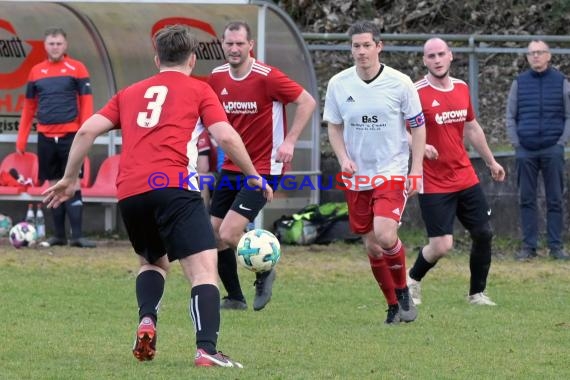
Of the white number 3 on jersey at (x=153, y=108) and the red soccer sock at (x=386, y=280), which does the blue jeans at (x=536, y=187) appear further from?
the white number 3 on jersey at (x=153, y=108)

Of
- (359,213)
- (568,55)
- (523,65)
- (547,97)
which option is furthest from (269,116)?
(523,65)

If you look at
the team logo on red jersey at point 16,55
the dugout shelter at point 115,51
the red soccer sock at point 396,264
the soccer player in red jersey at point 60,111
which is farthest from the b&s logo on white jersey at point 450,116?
the team logo on red jersey at point 16,55

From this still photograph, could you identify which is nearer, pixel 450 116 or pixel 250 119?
pixel 250 119

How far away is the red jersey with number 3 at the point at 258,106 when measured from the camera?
32.6 feet

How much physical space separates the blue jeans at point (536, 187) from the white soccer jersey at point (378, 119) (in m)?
4.87

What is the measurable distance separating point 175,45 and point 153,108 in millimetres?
373

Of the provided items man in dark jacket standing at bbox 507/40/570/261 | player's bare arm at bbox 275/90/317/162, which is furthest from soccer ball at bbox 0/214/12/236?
player's bare arm at bbox 275/90/317/162

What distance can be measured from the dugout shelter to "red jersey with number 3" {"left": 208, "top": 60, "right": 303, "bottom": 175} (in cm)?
484

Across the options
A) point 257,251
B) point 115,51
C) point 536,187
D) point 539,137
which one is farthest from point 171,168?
point 115,51

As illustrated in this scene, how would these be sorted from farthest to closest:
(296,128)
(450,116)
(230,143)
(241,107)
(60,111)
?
(60,111), (450,116), (241,107), (296,128), (230,143)

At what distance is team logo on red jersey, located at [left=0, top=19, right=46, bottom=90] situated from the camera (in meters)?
16.4

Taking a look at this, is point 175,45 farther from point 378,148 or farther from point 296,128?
point 296,128

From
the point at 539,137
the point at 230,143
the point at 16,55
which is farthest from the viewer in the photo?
the point at 16,55

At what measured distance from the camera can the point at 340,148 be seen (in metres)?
9.23
